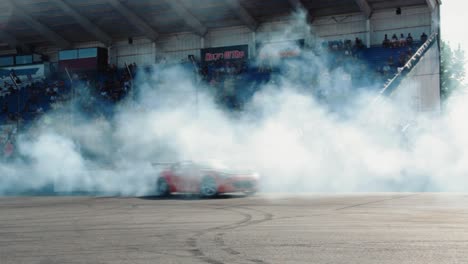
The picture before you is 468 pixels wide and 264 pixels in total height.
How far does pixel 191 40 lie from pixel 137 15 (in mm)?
3633

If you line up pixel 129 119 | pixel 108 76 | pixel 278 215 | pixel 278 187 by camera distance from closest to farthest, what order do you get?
1. pixel 278 215
2. pixel 278 187
3. pixel 129 119
4. pixel 108 76

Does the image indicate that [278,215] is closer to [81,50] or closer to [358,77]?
[358,77]

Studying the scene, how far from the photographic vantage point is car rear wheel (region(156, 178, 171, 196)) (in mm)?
19589

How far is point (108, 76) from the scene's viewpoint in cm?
3897

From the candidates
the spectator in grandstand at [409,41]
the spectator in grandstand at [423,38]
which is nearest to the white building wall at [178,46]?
the spectator in grandstand at [409,41]

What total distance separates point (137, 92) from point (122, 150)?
5422mm

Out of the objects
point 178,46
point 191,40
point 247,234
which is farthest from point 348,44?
point 247,234

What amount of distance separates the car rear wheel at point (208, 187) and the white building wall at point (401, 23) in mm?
18345

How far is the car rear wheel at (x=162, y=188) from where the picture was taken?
1959 centimetres

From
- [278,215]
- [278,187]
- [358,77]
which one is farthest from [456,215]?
[358,77]

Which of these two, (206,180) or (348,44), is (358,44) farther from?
(206,180)

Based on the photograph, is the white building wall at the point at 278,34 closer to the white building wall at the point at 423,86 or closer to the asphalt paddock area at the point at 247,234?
the white building wall at the point at 423,86

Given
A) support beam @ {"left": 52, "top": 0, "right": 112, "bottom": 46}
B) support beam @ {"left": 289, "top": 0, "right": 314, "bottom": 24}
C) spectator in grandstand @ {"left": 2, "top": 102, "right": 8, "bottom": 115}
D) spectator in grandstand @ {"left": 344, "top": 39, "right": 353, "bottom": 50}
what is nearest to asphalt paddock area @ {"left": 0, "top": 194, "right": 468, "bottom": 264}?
spectator in grandstand @ {"left": 344, "top": 39, "right": 353, "bottom": 50}

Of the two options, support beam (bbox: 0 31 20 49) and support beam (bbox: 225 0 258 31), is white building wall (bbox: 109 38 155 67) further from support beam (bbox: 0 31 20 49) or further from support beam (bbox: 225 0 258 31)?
support beam (bbox: 225 0 258 31)
